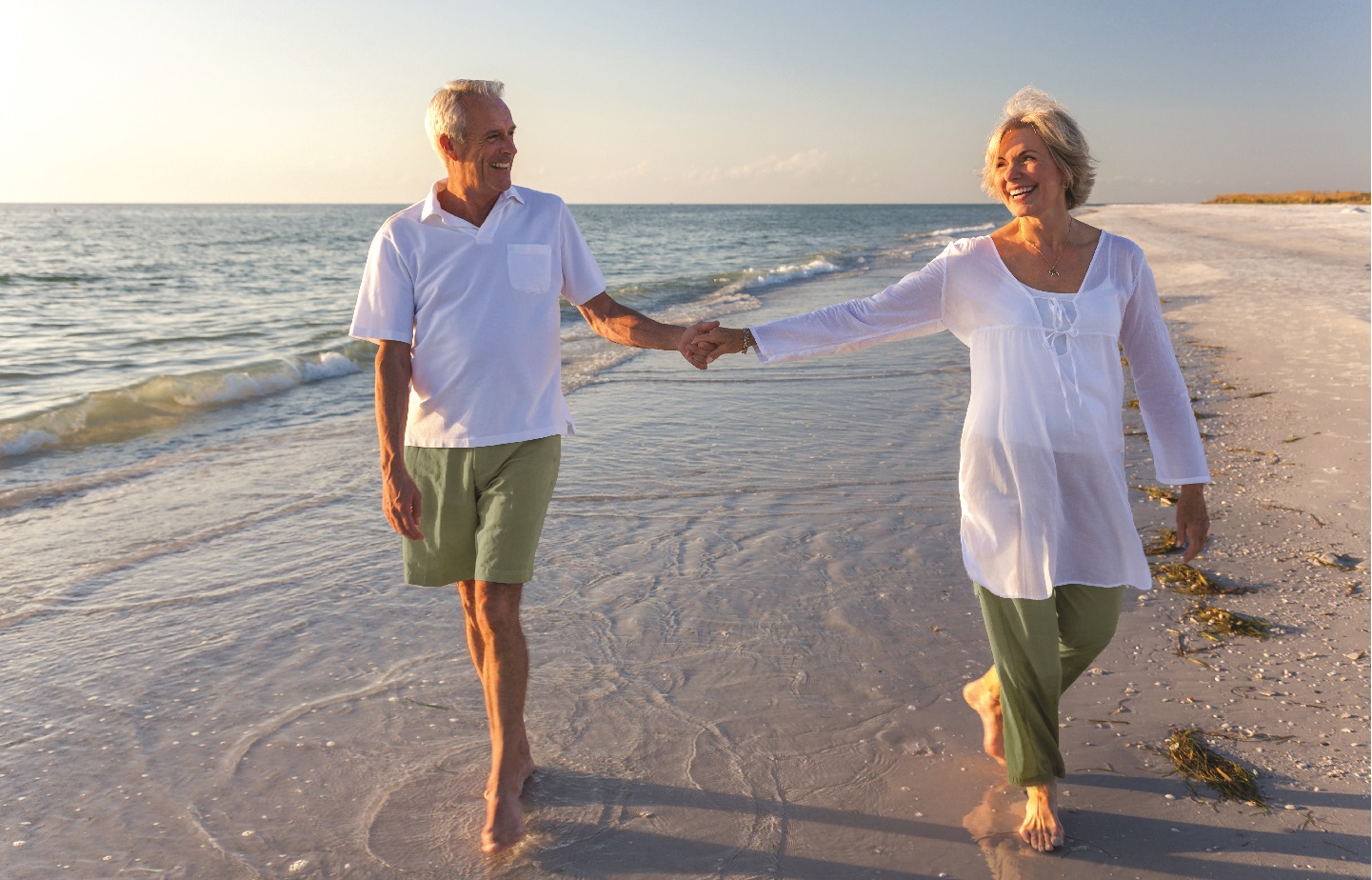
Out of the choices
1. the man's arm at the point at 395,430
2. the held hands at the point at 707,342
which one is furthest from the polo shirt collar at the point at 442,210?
the held hands at the point at 707,342

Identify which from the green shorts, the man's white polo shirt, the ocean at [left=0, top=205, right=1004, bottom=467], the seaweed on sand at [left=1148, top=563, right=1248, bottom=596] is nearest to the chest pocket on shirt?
the man's white polo shirt

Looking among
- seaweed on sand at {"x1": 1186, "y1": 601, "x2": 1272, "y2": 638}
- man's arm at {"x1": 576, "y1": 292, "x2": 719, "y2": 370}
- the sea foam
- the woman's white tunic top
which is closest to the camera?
the woman's white tunic top

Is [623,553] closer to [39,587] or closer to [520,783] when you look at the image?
[520,783]

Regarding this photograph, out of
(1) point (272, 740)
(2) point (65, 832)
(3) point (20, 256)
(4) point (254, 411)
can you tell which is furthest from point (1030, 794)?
(3) point (20, 256)

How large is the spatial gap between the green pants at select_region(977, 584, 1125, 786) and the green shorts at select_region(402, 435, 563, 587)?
141 cm

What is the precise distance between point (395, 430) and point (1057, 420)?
6.40 ft

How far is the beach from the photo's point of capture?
287cm

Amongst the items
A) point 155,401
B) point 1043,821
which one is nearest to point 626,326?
point 1043,821

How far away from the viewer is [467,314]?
2.95 m

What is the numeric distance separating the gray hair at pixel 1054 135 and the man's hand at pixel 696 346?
119 cm

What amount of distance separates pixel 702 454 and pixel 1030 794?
14.9 feet

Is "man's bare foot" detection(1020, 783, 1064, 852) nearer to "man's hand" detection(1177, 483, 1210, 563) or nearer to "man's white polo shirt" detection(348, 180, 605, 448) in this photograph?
"man's hand" detection(1177, 483, 1210, 563)

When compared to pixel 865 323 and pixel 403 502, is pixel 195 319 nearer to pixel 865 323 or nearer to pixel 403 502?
pixel 403 502

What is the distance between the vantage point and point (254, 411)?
10.1 meters
